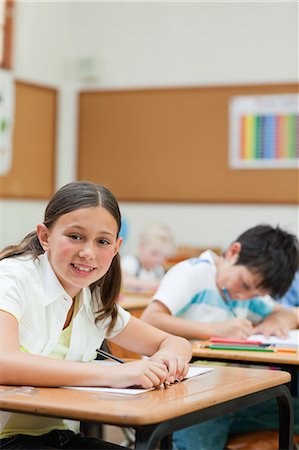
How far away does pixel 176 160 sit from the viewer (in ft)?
23.5

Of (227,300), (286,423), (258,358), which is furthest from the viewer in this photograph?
(227,300)

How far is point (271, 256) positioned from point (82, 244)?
114cm

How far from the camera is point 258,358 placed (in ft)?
7.64

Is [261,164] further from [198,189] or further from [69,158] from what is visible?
[69,158]

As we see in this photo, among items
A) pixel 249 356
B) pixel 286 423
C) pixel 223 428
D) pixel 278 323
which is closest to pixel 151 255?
pixel 278 323

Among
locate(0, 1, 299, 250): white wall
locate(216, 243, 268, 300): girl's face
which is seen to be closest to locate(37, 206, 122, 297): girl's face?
locate(216, 243, 268, 300): girl's face

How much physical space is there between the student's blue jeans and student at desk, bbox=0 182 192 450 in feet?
1.75

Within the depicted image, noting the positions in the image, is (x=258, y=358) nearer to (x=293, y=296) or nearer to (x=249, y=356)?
(x=249, y=356)

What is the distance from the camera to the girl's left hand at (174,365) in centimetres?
184

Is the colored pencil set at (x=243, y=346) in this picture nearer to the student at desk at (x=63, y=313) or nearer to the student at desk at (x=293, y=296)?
the student at desk at (x=63, y=313)

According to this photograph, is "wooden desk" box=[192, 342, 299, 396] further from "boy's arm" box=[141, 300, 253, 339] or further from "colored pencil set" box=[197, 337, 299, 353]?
"boy's arm" box=[141, 300, 253, 339]

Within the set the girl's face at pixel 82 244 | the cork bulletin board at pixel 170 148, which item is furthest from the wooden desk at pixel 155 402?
the cork bulletin board at pixel 170 148

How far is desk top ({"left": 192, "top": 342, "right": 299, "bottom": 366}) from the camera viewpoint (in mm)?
2307

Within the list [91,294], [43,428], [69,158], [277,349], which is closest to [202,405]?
[43,428]
